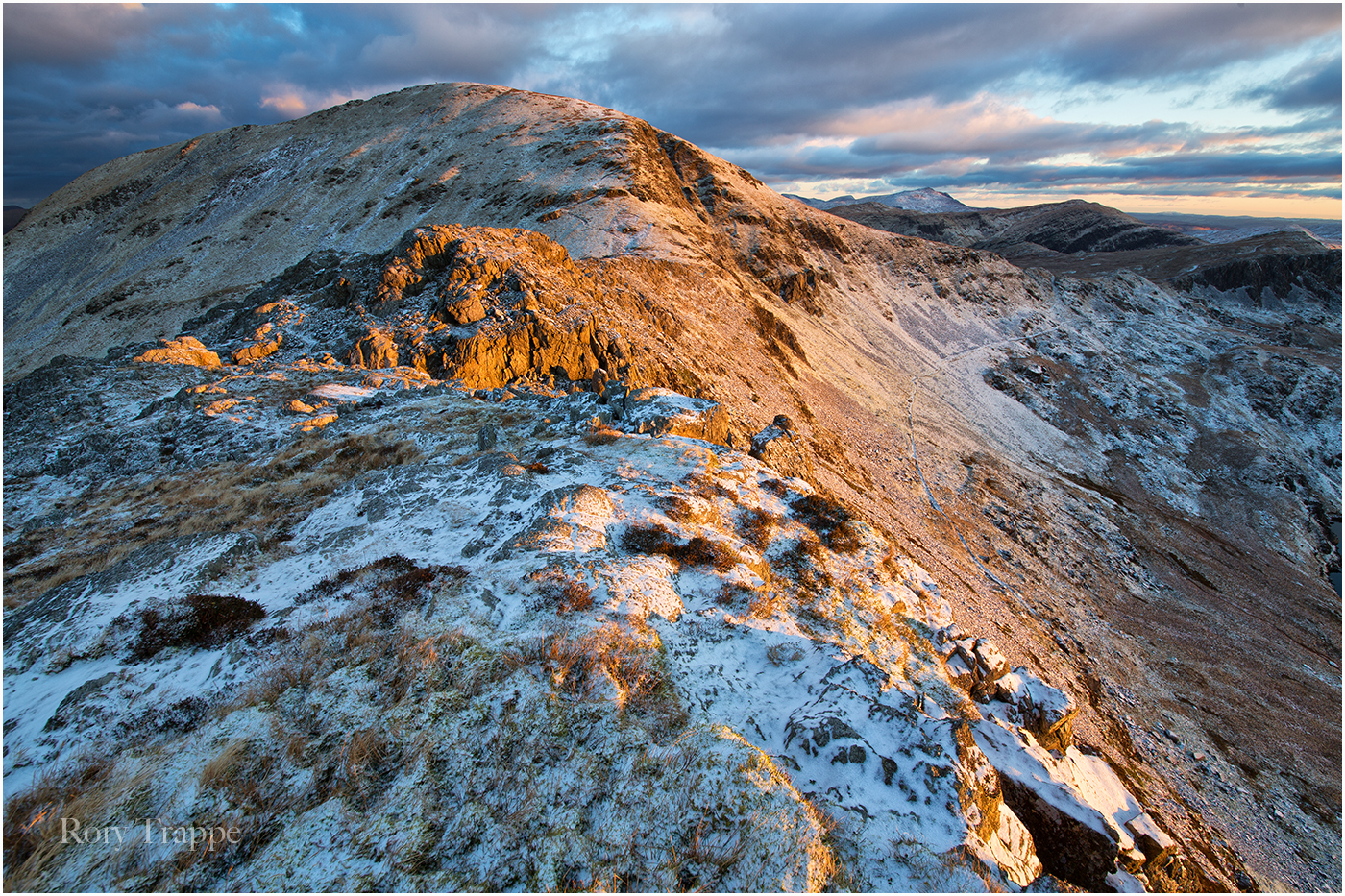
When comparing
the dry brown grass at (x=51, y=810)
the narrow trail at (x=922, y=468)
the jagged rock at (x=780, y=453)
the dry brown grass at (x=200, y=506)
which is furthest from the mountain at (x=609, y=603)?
the narrow trail at (x=922, y=468)

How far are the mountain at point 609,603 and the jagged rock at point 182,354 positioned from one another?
164mm

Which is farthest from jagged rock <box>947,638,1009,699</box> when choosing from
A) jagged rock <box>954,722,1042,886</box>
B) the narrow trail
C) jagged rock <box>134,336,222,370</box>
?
jagged rock <box>134,336,222,370</box>

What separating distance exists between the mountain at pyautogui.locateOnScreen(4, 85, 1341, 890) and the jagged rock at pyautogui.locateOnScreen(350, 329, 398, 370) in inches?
9.5

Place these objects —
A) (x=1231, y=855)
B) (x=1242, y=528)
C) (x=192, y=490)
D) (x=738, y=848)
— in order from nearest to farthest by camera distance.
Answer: (x=738, y=848), (x=192, y=490), (x=1231, y=855), (x=1242, y=528)

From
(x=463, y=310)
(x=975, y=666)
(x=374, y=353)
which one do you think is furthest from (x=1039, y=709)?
(x=374, y=353)

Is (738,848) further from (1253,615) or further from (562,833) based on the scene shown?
(1253,615)

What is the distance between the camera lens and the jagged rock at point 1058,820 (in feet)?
26.5

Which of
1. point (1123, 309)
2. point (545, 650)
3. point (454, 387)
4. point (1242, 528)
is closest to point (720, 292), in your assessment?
point (454, 387)

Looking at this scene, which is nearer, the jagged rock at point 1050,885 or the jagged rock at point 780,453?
the jagged rock at point 1050,885

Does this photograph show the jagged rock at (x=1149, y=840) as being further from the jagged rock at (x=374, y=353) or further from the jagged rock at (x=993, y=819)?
the jagged rock at (x=374, y=353)

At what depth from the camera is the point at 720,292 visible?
4859cm

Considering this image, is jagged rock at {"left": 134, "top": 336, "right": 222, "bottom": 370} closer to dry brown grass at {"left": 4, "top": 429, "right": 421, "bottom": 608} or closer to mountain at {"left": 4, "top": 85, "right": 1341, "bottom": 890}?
mountain at {"left": 4, "top": 85, "right": 1341, "bottom": 890}

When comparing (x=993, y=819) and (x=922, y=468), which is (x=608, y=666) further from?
(x=922, y=468)

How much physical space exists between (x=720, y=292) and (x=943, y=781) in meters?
45.7
